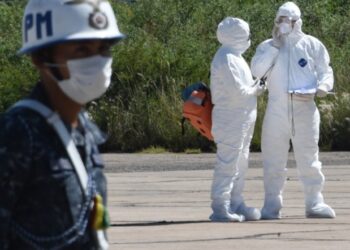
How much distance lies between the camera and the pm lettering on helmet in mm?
3967

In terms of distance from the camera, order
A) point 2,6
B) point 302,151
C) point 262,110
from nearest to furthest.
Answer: point 302,151 < point 262,110 < point 2,6

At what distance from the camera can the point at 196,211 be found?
12289 millimetres

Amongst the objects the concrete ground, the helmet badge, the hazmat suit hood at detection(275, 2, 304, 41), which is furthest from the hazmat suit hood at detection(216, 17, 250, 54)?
the helmet badge

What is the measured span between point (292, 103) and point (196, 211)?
167cm

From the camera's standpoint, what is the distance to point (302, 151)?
37.3 ft

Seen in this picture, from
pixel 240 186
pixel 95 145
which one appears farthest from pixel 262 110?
pixel 95 145

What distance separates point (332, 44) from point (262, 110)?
5.20 m

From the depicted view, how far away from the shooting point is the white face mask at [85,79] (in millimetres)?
3924

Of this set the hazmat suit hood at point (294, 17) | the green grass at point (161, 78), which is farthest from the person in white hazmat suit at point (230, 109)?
the green grass at point (161, 78)

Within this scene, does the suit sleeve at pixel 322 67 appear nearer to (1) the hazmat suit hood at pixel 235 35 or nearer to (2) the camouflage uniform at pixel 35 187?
(1) the hazmat suit hood at pixel 235 35

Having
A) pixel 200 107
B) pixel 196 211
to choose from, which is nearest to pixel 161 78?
pixel 196 211

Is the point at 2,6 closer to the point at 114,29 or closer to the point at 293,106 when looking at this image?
the point at 293,106

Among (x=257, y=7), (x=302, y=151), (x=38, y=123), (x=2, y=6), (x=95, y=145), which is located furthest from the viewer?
(x=2, y=6)

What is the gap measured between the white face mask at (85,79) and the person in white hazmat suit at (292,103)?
7311mm
